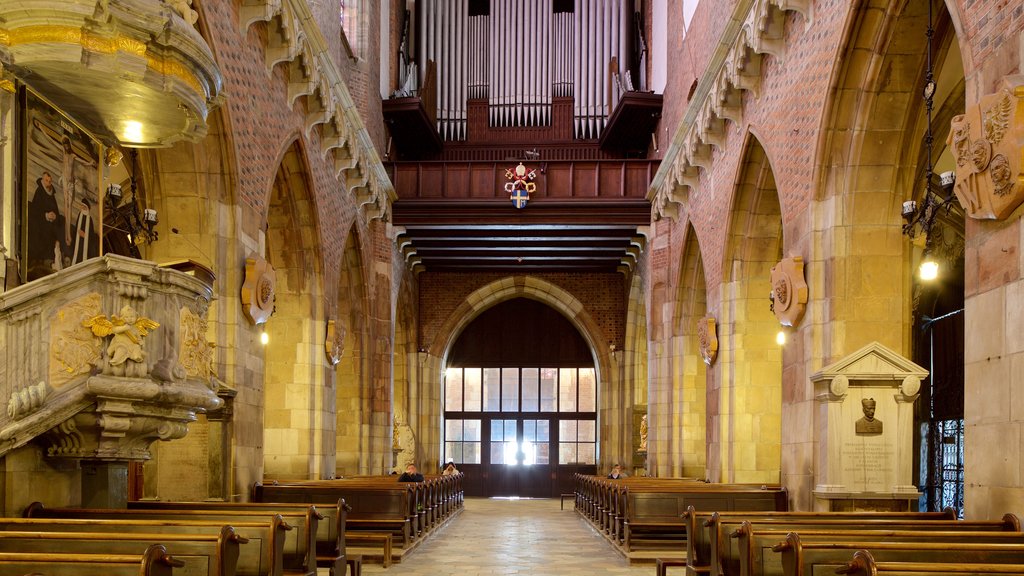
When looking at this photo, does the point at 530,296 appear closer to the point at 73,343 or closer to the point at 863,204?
the point at 863,204

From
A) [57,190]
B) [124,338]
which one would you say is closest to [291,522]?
[124,338]

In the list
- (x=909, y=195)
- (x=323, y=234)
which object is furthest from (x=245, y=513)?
(x=323, y=234)

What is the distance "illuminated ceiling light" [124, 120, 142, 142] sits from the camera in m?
7.05

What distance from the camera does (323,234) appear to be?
13.6 meters

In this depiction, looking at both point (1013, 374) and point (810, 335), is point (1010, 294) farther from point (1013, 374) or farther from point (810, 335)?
point (810, 335)

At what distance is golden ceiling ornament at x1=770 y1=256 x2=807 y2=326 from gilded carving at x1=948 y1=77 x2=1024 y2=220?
3.24 meters

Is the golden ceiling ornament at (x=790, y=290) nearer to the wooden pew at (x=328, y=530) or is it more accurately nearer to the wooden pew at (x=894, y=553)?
the wooden pew at (x=894, y=553)

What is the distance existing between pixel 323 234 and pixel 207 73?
22.9ft

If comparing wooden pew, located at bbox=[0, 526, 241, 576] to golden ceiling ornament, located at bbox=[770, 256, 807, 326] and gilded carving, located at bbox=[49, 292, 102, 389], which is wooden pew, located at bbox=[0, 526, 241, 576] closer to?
gilded carving, located at bbox=[49, 292, 102, 389]

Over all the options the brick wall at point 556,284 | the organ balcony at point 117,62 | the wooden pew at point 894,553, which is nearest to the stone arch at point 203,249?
the organ balcony at point 117,62

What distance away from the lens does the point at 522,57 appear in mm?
22516

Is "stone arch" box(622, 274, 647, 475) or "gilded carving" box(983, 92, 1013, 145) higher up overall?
"gilded carving" box(983, 92, 1013, 145)

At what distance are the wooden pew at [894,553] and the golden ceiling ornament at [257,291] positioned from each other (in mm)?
6136

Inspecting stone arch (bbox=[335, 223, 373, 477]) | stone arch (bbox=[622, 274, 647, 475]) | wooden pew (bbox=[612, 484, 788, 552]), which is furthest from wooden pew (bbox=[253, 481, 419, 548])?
stone arch (bbox=[622, 274, 647, 475])
